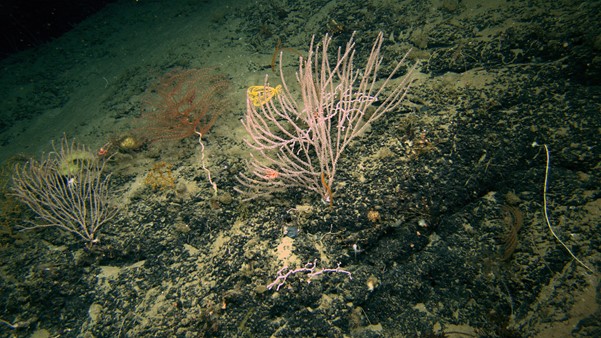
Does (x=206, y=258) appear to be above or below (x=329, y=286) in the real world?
above

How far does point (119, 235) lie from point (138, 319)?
1.07 meters

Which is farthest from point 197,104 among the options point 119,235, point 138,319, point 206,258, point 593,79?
point 593,79

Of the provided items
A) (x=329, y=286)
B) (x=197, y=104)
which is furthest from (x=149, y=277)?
(x=197, y=104)

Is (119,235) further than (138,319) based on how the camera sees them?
Yes

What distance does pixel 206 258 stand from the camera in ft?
9.22

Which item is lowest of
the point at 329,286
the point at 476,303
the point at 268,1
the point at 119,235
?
the point at 476,303

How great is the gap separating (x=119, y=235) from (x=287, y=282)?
7.30 ft

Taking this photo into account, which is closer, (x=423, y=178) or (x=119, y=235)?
(x=423, y=178)

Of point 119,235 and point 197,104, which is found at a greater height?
point 197,104

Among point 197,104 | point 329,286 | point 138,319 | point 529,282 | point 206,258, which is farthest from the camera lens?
point 197,104

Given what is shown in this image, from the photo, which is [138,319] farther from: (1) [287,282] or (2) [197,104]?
(2) [197,104]

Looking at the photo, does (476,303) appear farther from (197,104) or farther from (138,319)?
(197,104)

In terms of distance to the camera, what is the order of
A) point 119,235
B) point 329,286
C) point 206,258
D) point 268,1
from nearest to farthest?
1. point 329,286
2. point 206,258
3. point 119,235
4. point 268,1

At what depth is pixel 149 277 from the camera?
2.84m
